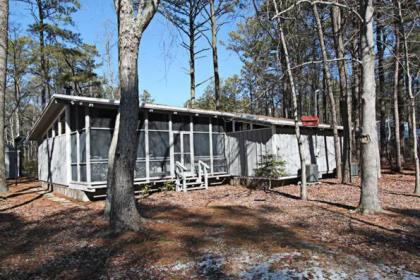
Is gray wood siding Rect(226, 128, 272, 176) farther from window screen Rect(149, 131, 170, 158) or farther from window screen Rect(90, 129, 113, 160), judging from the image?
window screen Rect(90, 129, 113, 160)

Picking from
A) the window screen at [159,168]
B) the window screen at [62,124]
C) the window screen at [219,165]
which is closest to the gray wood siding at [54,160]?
the window screen at [62,124]

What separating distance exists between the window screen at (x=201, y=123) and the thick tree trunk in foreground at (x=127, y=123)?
657 centimetres

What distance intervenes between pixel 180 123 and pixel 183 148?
0.95m

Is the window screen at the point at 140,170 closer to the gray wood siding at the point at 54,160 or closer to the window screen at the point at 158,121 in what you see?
the window screen at the point at 158,121

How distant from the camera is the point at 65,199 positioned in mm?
10703

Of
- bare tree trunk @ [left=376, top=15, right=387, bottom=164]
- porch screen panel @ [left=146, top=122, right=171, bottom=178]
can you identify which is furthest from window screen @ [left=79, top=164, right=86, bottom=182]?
bare tree trunk @ [left=376, top=15, right=387, bottom=164]

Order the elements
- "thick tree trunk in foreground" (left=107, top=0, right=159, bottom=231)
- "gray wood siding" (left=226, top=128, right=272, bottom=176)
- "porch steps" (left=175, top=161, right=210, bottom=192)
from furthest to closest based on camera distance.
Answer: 1. "gray wood siding" (left=226, top=128, right=272, bottom=176)
2. "porch steps" (left=175, top=161, right=210, bottom=192)
3. "thick tree trunk in foreground" (left=107, top=0, right=159, bottom=231)

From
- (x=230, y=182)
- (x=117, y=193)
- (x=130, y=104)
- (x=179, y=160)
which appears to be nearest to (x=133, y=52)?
(x=130, y=104)

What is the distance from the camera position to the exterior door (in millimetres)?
12164

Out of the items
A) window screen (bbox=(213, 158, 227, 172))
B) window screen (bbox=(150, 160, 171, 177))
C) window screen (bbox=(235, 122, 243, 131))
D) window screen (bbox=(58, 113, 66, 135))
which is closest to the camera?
window screen (bbox=(150, 160, 171, 177))

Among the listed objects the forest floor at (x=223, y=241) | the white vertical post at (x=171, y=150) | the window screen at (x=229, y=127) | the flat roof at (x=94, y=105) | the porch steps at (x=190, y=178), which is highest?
the flat roof at (x=94, y=105)

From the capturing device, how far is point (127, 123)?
19.8ft

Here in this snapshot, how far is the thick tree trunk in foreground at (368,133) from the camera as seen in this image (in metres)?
6.80

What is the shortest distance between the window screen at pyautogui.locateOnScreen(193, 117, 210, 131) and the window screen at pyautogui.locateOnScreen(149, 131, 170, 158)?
4.54 ft
